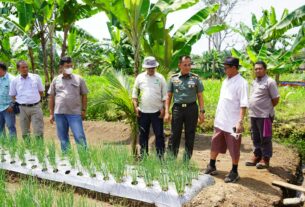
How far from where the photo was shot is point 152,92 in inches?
186

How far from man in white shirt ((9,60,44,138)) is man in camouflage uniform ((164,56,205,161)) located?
2.09 metres

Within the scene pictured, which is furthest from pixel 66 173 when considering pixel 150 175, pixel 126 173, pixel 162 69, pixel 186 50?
pixel 186 50

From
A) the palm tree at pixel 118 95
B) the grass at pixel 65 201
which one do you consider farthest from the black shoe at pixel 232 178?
the grass at pixel 65 201

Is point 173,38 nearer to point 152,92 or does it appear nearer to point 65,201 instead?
point 152,92

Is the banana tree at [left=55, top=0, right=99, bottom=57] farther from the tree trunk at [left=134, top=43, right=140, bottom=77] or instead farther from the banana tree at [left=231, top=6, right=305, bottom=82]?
the banana tree at [left=231, top=6, right=305, bottom=82]

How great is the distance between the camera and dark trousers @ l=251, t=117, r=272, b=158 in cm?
487

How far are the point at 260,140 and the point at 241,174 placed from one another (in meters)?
0.73

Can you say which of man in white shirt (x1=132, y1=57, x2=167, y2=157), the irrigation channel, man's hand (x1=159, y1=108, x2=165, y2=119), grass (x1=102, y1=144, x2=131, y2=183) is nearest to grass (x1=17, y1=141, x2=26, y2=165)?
grass (x1=102, y1=144, x2=131, y2=183)

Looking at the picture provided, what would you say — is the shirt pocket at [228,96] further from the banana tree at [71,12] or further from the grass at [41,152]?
the banana tree at [71,12]

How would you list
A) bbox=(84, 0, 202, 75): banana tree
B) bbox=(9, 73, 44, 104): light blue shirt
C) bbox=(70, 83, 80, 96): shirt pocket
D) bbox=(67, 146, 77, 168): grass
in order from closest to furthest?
bbox=(67, 146, 77, 168): grass → bbox=(70, 83, 80, 96): shirt pocket → bbox=(9, 73, 44, 104): light blue shirt → bbox=(84, 0, 202, 75): banana tree

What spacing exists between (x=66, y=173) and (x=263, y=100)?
8.58 feet

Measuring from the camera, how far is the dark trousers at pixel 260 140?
4871 mm

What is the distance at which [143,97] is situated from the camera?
4781 millimetres

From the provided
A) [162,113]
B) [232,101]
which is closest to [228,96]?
[232,101]
